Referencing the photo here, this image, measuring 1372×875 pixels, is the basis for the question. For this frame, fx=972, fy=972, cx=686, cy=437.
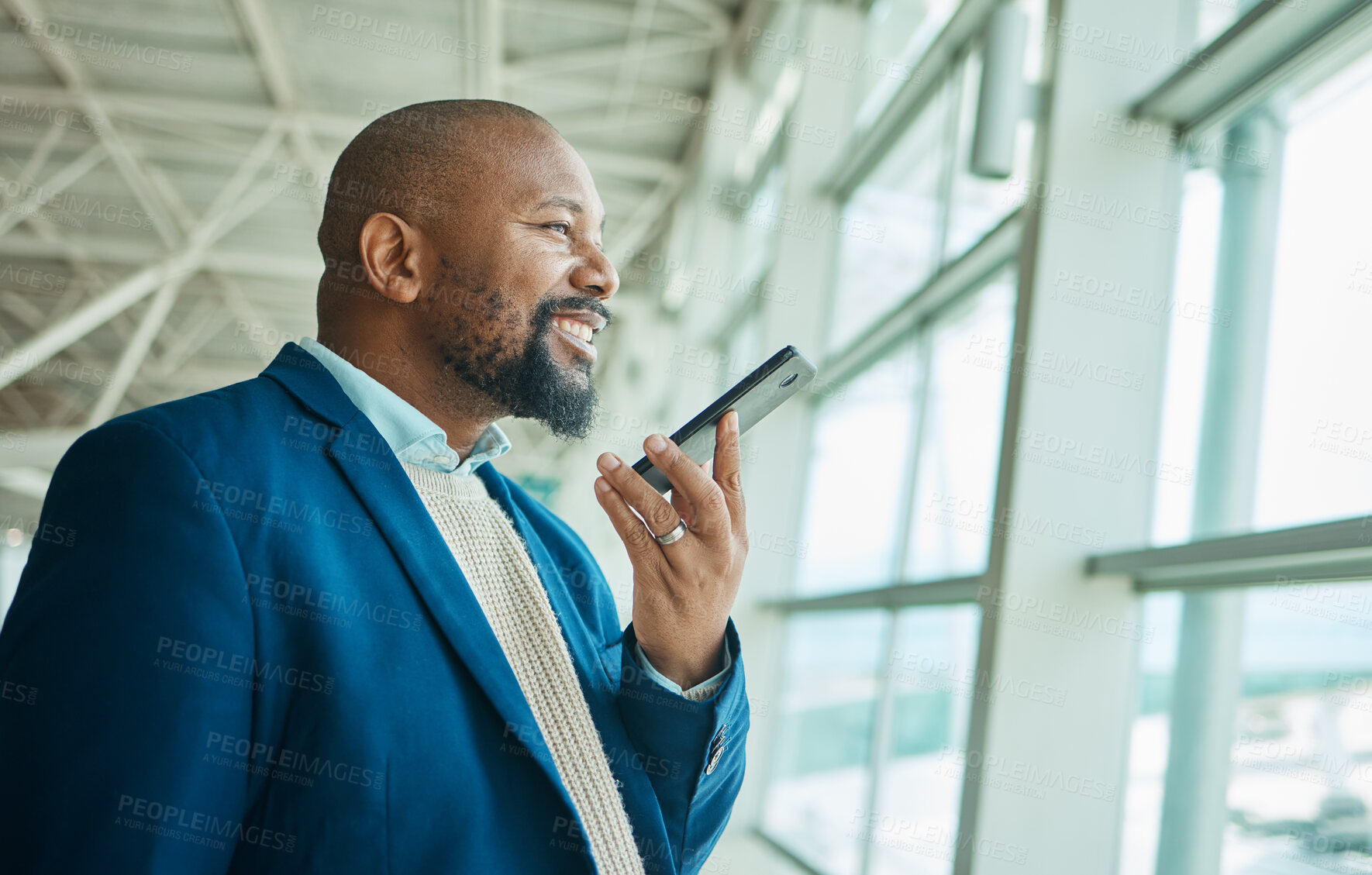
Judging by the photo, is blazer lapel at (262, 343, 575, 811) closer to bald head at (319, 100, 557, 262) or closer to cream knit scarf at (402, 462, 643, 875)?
cream knit scarf at (402, 462, 643, 875)

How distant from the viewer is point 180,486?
1.42m

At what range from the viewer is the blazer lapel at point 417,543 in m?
1.60

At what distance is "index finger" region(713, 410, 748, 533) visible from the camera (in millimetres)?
1883

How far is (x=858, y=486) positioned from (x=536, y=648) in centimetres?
444

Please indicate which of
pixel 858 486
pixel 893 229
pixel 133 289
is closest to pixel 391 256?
pixel 858 486

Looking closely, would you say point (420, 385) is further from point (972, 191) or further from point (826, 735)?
point (826, 735)

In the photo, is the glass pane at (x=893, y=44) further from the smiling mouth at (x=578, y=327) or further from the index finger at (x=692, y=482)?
the index finger at (x=692, y=482)

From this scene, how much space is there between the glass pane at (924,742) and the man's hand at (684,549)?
212cm

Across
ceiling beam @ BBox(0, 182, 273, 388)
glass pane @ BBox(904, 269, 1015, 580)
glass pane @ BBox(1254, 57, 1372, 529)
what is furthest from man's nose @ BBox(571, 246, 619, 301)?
ceiling beam @ BBox(0, 182, 273, 388)

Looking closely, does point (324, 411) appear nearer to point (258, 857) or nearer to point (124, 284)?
point (258, 857)

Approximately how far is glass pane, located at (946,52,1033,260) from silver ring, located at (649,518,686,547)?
2.72m

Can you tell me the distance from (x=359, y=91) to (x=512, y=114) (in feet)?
36.7

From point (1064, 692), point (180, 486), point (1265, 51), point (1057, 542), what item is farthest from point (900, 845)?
point (180, 486)

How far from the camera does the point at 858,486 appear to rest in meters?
6.07
